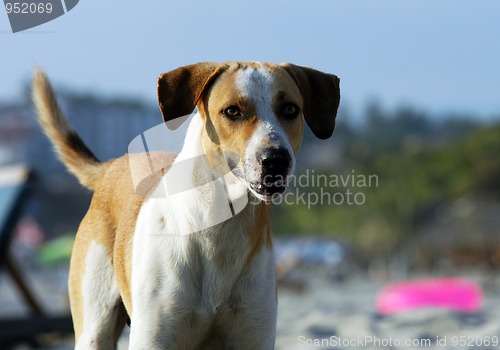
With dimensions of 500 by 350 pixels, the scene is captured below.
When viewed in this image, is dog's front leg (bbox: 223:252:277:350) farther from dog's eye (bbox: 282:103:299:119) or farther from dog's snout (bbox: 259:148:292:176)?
dog's eye (bbox: 282:103:299:119)

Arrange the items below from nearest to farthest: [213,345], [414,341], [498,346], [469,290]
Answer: [213,345] < [498,346] < [414,341] < [469,290]

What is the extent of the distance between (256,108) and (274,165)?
1.02 feet

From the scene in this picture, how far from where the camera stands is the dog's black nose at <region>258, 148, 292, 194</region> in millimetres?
4281

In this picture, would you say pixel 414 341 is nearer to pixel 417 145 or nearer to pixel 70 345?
pixel 70 345

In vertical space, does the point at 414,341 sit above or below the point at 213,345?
below

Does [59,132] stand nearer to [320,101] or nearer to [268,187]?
[320,101]

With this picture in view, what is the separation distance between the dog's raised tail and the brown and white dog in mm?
1316

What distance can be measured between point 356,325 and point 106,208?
420 centimetres

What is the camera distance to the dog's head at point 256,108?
171 inches

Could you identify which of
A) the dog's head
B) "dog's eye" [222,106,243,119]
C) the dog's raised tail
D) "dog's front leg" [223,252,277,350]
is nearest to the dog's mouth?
the dog's head

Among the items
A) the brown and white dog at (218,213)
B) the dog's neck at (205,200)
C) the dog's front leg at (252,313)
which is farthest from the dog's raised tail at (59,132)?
the dog's front leg at (252,313)

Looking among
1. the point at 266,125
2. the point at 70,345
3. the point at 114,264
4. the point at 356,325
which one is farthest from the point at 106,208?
the point at 70,345

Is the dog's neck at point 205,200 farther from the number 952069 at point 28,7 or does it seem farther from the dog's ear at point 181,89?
the number 952069 at point 28,7

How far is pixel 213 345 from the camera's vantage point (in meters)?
4.82
